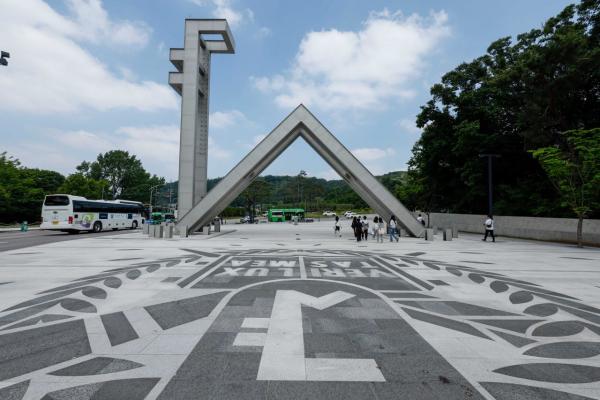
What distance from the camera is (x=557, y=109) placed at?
23.7 m

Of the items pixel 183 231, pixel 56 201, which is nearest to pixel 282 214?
pixel 183 231

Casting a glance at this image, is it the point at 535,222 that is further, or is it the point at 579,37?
the point at 535,222

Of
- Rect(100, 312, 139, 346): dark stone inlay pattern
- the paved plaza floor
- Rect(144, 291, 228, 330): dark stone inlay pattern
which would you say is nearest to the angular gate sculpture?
the paved plaza floor

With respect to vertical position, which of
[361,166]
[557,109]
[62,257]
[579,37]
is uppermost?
[579,37]

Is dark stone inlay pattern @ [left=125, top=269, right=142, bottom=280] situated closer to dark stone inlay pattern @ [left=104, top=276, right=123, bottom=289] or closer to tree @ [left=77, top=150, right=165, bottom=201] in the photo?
dark stone inlay pattern @ [left=104, top=276, right=123, bottom=289]

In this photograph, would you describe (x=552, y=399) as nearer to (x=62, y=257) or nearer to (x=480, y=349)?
(x=480, y=349)

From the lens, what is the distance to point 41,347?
174 inches

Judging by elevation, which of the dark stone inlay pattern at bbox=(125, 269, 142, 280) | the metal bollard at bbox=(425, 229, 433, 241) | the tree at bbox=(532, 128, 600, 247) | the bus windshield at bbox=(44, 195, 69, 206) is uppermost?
the tree at bbox=(532, 128, 600, 247)

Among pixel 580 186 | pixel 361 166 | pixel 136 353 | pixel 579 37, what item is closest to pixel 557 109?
pixel 579 37

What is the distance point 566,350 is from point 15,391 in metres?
7.50

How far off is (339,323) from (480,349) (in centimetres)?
228

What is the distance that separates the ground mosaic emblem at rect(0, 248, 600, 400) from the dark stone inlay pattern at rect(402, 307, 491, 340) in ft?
0.13

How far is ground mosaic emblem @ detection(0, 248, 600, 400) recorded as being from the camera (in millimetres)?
3447

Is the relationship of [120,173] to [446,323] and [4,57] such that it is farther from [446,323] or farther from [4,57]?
[446,323]
